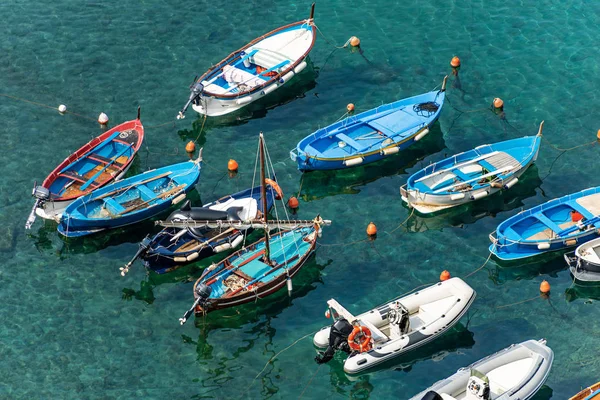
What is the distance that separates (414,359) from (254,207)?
43.6ft

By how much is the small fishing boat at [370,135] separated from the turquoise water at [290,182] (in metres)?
1.35

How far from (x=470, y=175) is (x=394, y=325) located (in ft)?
44.5

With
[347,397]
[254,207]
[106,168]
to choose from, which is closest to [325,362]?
[347,397]

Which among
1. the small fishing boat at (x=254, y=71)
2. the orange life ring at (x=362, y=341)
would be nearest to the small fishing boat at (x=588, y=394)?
the orange life ring at (x=362, y=341)

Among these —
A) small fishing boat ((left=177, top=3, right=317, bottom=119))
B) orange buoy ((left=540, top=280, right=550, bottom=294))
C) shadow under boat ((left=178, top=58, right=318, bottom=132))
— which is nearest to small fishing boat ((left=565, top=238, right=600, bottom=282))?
orange buoy ((left=540, top=280, right=550, bottom=294))

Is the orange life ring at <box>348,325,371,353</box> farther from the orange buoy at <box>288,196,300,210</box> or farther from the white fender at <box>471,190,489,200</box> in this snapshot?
the white fender at <box>471,190,489,200</box>

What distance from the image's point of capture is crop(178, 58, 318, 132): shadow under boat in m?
67.8

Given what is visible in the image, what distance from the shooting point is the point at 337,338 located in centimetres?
5119

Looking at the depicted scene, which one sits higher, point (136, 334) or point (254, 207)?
point (254, 207)

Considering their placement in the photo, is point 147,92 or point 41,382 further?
point 147,92

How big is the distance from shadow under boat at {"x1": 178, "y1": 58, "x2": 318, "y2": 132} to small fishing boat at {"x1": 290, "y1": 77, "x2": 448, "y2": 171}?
18.5 ft

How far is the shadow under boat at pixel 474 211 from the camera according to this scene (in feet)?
199

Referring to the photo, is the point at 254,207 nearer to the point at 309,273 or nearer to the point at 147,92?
the point at 309,273

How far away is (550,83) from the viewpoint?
231 feet
